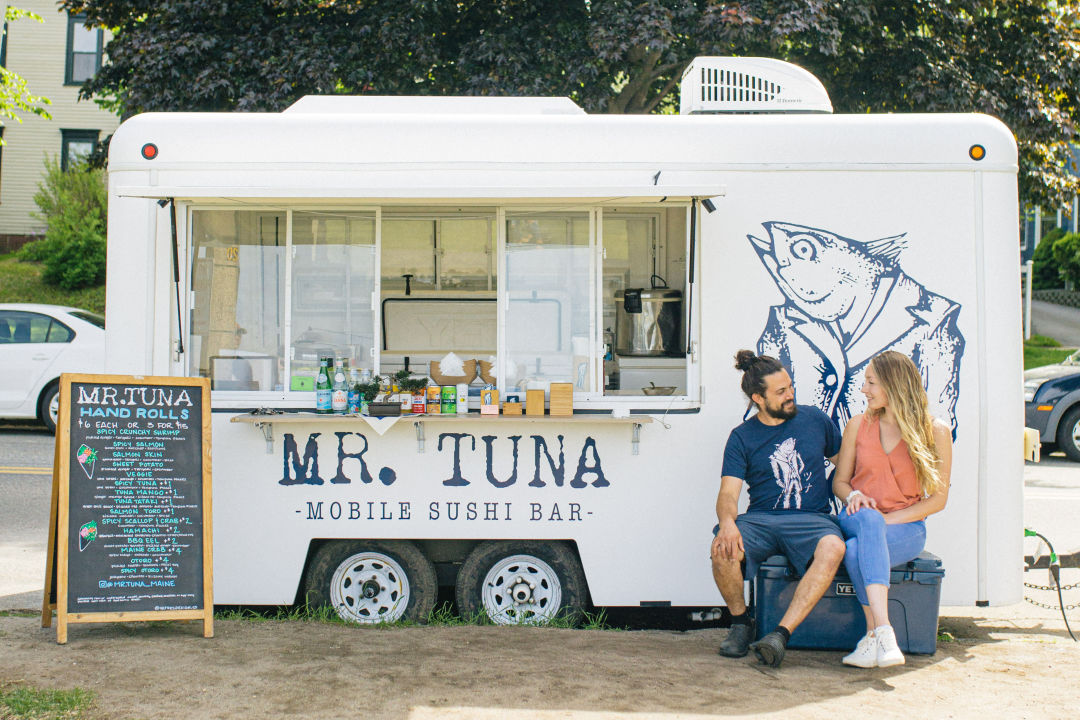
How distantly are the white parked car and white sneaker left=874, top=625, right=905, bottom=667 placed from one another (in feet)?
31.7

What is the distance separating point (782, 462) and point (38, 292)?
17.4 metres

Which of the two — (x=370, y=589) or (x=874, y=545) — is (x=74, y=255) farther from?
(x=874, y=545)

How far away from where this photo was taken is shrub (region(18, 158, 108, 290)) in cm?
1888

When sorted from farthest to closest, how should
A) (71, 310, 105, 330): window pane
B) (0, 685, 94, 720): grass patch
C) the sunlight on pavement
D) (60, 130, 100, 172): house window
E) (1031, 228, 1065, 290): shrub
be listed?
(1031, 228, 1065, 290): shrub, (60, 130, 100, 172): house window, (71, 310, 105, 330): window pane, the sunlight on pavement, (0, 685, 94, 720): grass patch

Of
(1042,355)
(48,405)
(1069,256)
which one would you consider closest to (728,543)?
(48,405)

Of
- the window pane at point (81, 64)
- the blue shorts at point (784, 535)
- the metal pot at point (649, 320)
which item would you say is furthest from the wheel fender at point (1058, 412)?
the window pane at point (81, 64)

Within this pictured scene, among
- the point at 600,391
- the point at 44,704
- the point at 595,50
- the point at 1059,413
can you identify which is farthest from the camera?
the point at 1059,413

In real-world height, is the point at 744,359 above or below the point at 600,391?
above

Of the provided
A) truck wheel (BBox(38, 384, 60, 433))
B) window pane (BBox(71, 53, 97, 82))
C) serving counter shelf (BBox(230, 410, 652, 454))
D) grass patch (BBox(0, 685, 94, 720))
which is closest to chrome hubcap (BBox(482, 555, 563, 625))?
serving counter shelf (BBox(230, 410, 652, 454))

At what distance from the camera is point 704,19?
9.91 meters

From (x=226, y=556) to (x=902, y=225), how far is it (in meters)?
3.82

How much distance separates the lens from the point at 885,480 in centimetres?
478

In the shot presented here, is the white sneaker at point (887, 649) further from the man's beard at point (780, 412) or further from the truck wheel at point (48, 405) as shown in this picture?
the truck wheel at point (48, 405)

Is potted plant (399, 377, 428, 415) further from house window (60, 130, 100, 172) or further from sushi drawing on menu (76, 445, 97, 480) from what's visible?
house window (60, 130, 100, 172)
